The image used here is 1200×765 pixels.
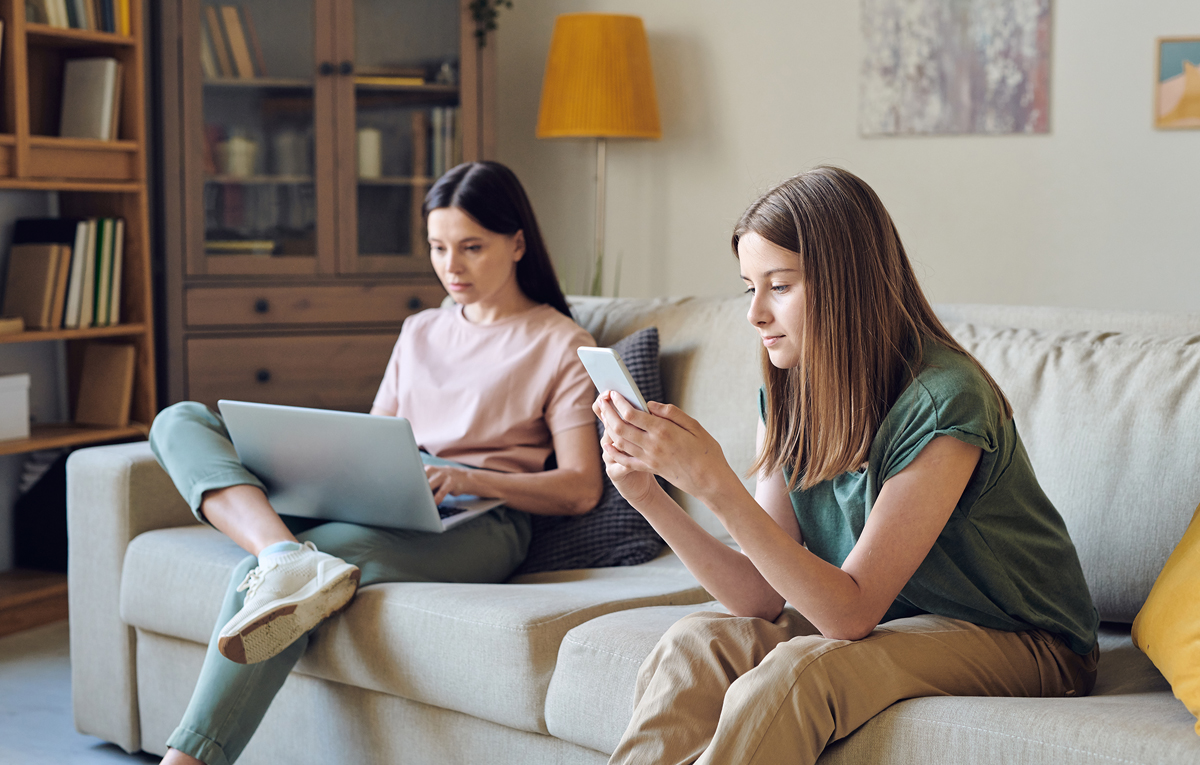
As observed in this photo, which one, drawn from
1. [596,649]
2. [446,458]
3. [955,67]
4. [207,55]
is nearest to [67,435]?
[207,55]

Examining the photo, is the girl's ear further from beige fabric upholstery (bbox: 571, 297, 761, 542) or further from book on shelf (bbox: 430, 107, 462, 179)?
book on shelf (bbox: 430, 107, 462, 179)

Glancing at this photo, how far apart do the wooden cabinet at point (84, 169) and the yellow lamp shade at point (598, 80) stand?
1122 millimetres

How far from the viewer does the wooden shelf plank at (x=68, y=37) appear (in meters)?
2.51

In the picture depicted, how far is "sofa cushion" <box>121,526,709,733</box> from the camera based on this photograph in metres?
1.44

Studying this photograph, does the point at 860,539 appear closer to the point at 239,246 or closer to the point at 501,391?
the point at 501,391

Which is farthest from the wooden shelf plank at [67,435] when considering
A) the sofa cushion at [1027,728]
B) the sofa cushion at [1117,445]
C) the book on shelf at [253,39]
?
the sofa cushion at [1117,445]

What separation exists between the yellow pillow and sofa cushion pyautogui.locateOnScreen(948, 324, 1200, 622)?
0.13 metres

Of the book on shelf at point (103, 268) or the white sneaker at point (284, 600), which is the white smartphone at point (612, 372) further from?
the book on shelf at point (103, 268)

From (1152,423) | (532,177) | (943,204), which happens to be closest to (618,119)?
(532,177)

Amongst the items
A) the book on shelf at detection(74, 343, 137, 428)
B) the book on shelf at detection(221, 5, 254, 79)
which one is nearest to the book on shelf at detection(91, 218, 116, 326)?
the book on shelf at detection(74, 343, 137, 428)

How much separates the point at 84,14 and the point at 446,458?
151cm

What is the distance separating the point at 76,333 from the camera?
262 centimetres

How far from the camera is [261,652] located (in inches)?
57.8

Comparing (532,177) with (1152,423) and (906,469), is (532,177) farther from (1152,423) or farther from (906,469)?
(906,469)
